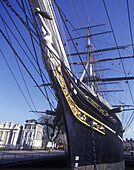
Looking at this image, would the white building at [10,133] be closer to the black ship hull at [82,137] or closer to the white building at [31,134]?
the white building at [31,134]

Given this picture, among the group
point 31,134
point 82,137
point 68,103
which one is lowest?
point 31,134

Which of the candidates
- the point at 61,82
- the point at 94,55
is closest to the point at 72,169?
the point at 61,82

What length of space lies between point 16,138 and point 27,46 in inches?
1596

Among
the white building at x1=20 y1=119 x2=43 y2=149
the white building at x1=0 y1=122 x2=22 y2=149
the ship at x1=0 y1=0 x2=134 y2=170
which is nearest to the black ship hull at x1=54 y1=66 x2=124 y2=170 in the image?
the ship at x1=0 y1=0 x2=134 y2=170

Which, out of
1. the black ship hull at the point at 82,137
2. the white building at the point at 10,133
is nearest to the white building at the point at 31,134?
the white building at the point at 10,133

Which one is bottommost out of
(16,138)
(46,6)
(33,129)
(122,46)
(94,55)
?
(16,138)

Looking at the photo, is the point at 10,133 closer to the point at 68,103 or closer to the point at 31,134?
the point at 31,134

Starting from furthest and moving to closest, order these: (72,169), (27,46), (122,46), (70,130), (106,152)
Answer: (122,46) < (106,152) < (70,130) < (72,169) < (27,46)

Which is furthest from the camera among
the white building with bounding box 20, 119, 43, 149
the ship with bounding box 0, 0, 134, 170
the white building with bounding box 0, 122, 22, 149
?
the white building with bounding box 0, 122, 22, 149

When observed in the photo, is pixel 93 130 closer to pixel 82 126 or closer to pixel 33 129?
pixel 82 126

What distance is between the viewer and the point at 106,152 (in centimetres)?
666

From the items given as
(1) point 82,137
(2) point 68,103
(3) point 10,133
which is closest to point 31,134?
(3) point 10,133

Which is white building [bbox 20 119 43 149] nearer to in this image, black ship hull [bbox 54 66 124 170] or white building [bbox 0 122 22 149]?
white building [bbox 0 122 22 149]

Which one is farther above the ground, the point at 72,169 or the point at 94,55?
the point at 94,55
